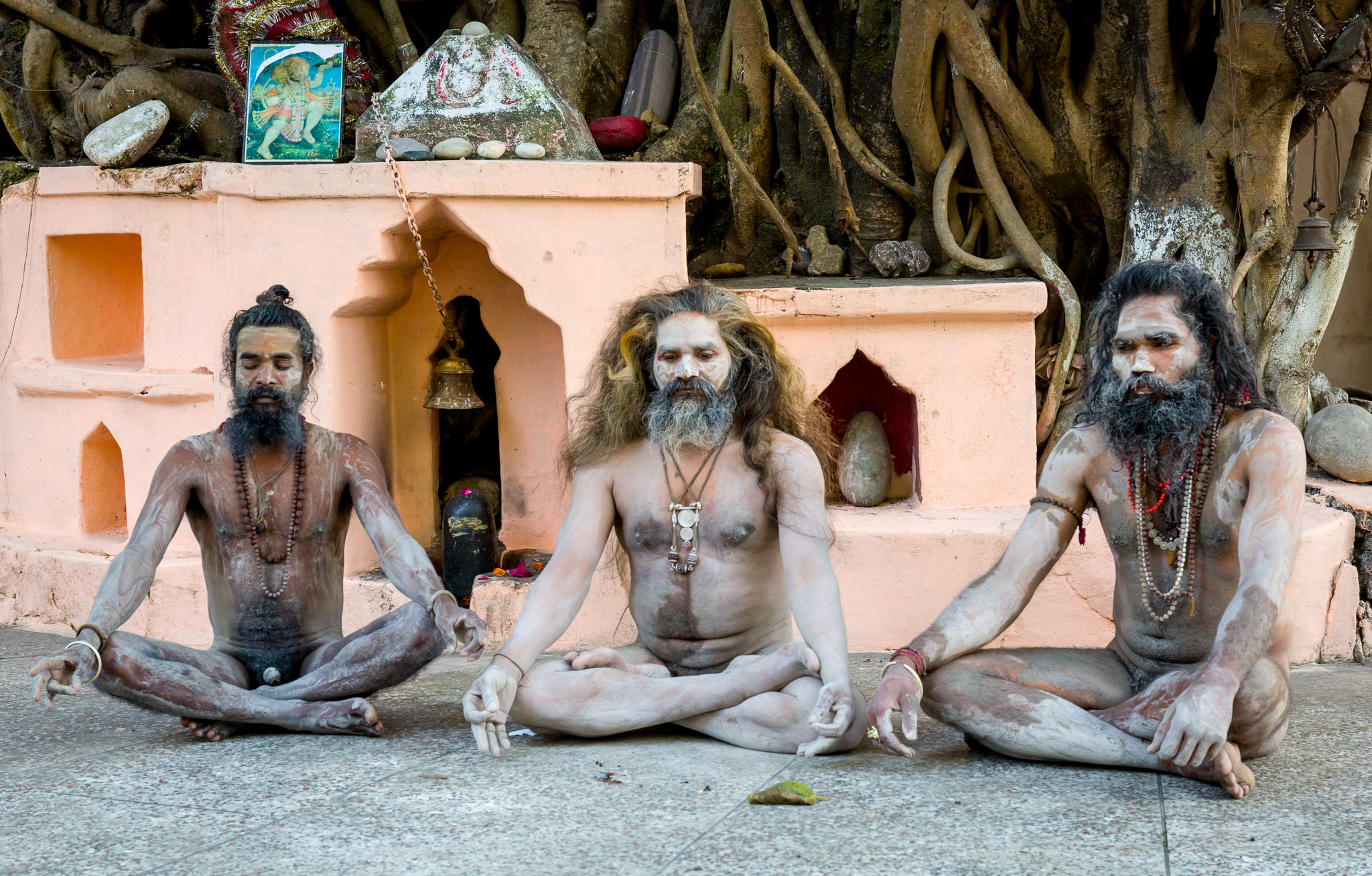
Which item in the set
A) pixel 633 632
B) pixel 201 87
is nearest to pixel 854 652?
pixel 633 632

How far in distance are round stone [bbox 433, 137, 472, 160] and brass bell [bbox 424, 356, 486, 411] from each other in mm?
1047

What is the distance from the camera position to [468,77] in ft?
20.8

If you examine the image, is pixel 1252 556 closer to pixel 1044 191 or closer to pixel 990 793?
pixel 990 793

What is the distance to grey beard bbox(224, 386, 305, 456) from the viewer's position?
4574 mm

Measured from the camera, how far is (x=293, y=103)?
21.4ft

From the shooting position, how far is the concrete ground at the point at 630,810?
3240 millimetres

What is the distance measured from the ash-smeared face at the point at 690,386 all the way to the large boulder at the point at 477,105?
6.75ft

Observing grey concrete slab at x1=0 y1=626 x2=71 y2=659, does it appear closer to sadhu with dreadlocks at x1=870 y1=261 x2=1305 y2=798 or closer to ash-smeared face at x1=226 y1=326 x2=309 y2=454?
ash-smeared face at x1=226 y1=326 x2=309 y2=454

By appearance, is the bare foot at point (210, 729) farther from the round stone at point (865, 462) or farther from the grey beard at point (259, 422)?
the round stone at point (865, 462)

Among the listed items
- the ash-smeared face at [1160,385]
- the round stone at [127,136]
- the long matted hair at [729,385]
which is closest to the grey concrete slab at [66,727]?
the long matted hair at [729,385]

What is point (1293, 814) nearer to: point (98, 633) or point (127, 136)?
point (98, 633)

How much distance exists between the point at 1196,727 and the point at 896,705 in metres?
0.77

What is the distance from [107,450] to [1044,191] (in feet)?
16.8

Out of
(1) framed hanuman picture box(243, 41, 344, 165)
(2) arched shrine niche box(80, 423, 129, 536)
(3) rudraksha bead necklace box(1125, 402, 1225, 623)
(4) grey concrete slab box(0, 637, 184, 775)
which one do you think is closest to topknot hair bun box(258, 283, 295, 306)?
(4) grey concrete slab box(0, 637, 184, 775)
